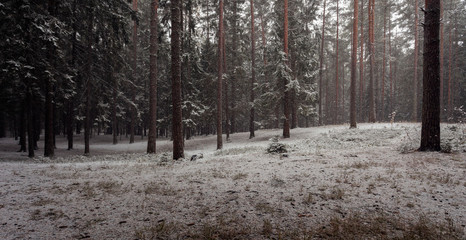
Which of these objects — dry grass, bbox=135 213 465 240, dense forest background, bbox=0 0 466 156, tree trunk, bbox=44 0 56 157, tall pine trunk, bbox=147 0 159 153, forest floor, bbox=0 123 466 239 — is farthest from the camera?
tall pine trunk, bbox=147 0 159 153

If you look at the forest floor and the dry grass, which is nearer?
the dry grass

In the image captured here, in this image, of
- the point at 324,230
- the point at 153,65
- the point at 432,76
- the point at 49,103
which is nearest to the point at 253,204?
the point at 324,230

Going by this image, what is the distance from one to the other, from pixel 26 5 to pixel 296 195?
37.5ft

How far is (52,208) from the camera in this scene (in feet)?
14.0

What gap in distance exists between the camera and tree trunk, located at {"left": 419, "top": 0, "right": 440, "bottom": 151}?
7703 mm

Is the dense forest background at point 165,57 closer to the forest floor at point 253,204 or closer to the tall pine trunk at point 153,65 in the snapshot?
the tall pine trunk at point 153,65

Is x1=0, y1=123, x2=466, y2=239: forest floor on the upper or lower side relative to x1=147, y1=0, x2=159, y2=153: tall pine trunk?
lower

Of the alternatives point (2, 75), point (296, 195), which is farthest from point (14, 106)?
point (296, 195)

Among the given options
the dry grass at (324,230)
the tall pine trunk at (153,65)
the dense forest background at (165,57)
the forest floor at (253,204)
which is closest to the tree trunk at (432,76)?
the forest floor at (253,204)

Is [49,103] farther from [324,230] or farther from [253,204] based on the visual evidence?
[324,230]

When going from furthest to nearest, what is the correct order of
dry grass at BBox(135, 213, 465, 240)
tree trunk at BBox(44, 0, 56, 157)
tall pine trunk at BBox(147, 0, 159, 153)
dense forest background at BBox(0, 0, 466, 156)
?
1. tall pine trunk at BBox(147, 0, 159, 153)
2. tree trunk at BBox(44, 0, 56, 157)
3. dense forest background at BBox(0, 0, 466, 156)
4. dry grass at BBox(135, 213, 465, 240)

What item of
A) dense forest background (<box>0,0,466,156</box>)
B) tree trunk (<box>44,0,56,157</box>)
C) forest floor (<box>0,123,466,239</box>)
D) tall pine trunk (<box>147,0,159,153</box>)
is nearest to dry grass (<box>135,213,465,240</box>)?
forest floor (<box>0,123,466,239</box>)

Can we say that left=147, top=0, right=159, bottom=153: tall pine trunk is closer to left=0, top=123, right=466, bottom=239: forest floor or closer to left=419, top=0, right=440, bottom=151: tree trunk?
left=0, top=123, right=466, bottom=239: forest floor

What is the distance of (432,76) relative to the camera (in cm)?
779
